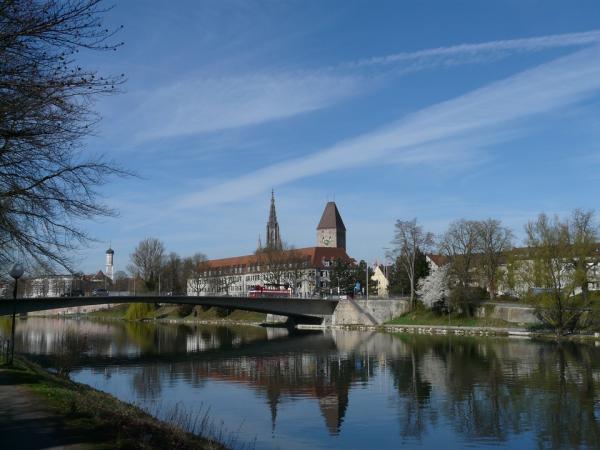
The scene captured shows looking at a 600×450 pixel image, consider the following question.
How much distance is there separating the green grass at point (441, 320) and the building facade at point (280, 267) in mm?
25473

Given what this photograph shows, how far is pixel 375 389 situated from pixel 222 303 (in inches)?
1627

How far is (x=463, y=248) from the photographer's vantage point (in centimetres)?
6988

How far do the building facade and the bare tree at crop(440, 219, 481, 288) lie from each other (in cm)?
2824

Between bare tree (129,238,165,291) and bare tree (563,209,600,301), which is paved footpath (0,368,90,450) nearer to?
bare tree (563,209,600,301)

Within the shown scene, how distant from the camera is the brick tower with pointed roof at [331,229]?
133625mm

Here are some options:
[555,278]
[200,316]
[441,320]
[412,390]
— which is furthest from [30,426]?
[200,316]

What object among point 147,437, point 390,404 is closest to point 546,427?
point 390,404

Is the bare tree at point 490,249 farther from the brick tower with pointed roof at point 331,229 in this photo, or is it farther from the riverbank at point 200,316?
the brick tower with pointed roof at point 331,229

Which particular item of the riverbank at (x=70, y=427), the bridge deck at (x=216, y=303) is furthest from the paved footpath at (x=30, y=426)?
the bridge deck at (x=216, y=303)

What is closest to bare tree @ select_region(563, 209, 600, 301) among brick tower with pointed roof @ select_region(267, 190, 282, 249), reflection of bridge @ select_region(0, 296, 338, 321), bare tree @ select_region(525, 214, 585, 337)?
bare tree @ select_region(525, 214, 585, 337)

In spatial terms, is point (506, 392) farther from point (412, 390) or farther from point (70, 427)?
point (70, 427)

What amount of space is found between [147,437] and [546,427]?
531 inches

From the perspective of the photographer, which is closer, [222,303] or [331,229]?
[222,303]

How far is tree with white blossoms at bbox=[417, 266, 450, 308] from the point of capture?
64938mm
